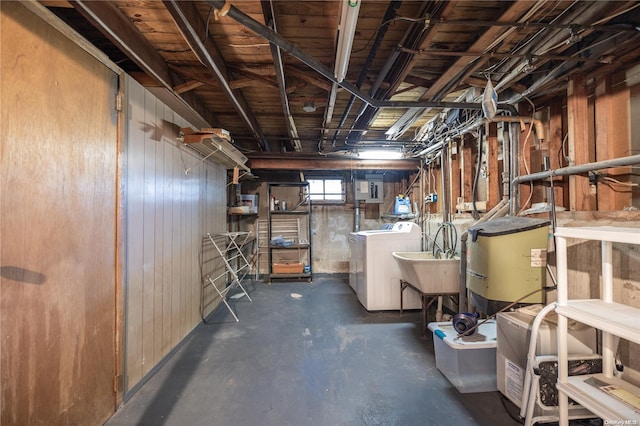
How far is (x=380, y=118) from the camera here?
3.39 meters

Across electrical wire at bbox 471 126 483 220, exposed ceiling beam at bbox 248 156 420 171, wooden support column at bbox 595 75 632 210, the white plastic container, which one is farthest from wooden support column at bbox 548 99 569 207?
exposed ceiling beam at bbox 248 156 420 171

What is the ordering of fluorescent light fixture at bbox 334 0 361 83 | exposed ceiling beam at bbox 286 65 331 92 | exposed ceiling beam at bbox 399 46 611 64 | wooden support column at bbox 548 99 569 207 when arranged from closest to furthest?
fluorescent light fixture at bbox 334 0 361 83, exposed ceiling beam at bbox 399 46 611 64, wooden support column at bbox 548 99 569 207, exposed ceiling beam at bbox 286 65 331 92

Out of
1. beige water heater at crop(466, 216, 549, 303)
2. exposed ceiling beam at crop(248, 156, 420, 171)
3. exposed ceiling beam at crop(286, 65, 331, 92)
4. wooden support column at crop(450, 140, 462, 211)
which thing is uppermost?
exposed ceiling beam at crop(286, 65, 331, 92)

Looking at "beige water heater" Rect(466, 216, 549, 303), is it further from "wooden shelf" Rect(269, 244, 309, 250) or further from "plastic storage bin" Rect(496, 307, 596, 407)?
"wooden shelf" Rect(269, 244, 309, 250)

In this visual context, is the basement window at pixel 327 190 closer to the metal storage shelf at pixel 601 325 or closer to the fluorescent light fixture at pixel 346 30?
the fluorescent light fixture at pixel 346 30

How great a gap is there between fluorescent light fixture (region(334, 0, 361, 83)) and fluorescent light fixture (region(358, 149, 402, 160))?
2.44m

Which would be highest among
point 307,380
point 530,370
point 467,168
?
point 467,168

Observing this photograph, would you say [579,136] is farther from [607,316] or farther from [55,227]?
[55,227]

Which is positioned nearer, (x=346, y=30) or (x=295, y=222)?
(x=346, y=30)

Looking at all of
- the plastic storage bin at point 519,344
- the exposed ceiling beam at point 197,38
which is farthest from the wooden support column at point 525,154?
the exposed ceiling beam at point 197,38

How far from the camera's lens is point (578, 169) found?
1.68 m

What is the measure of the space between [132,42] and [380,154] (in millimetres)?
3263

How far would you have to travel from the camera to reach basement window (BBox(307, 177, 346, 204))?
17.8 feet

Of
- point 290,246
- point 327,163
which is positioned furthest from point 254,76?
point 290,246
